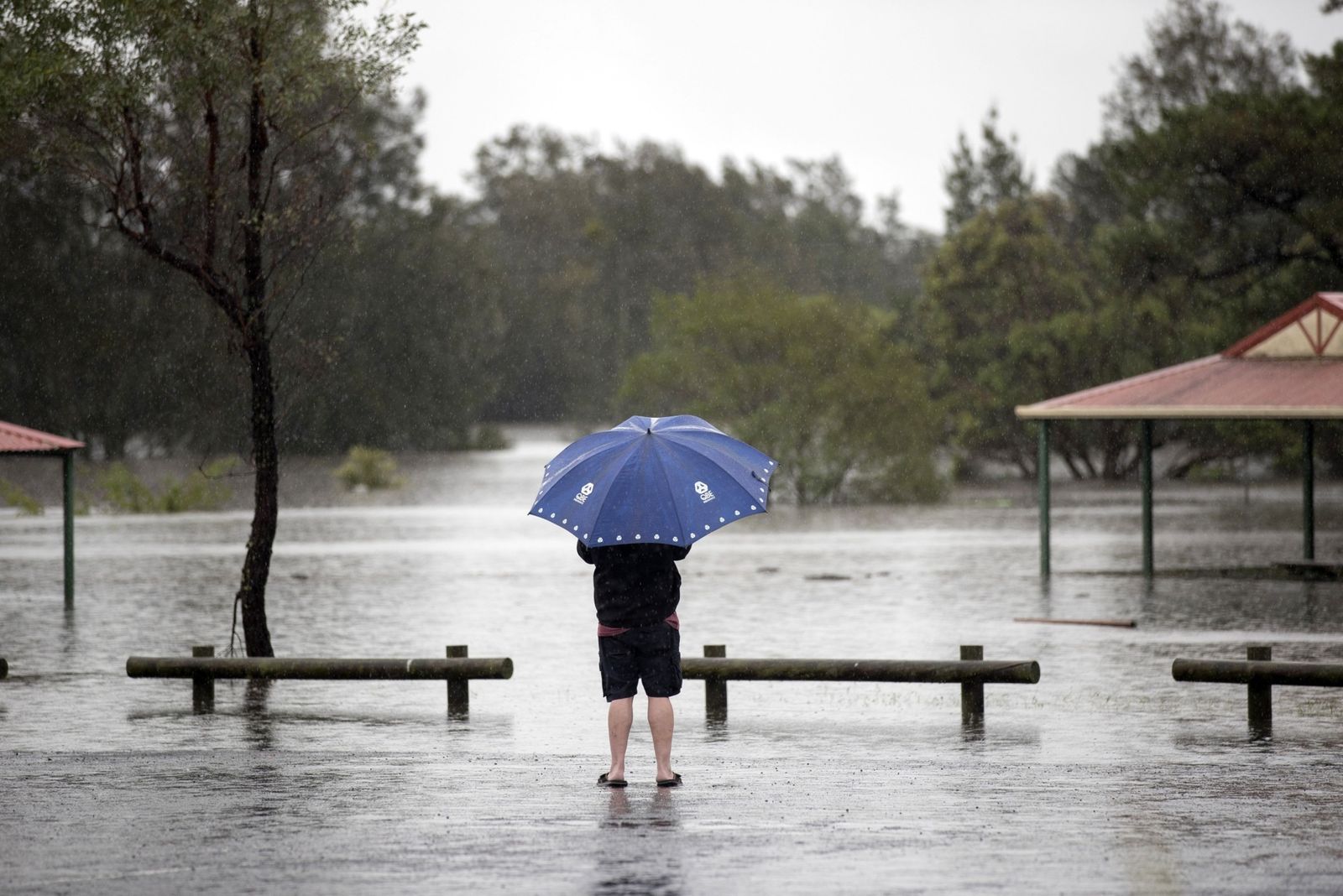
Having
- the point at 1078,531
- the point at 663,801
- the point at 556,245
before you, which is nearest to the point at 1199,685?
the point at 663,801

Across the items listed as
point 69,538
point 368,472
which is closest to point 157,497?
point 368,472

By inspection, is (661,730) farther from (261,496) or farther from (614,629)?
(261,496)

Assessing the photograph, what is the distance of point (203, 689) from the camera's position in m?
14.3

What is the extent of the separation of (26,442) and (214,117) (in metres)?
7.29

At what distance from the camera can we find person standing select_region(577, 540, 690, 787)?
9.96m

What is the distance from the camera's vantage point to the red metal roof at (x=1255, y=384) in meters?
25.9

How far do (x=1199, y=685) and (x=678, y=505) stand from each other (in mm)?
7155

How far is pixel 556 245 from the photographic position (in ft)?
406

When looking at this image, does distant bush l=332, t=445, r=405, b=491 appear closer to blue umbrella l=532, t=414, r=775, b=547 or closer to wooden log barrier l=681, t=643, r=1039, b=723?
wooden log barrier l=681, t=643, r=1039, b=723

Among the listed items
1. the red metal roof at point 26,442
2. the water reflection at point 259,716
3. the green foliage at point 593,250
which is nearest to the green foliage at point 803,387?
the red metal roof at point 26,442

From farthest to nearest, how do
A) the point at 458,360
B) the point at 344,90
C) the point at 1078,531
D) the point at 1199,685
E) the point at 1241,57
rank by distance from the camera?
the point at 458,360, the point at 1241,57, the point at 1078,531, the point at 344,90, the point at 1199,685

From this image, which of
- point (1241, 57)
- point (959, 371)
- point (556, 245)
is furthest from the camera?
point (556, 245)

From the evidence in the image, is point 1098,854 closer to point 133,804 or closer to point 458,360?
point 133,804

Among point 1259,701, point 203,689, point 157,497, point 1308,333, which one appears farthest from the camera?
point 157,497
